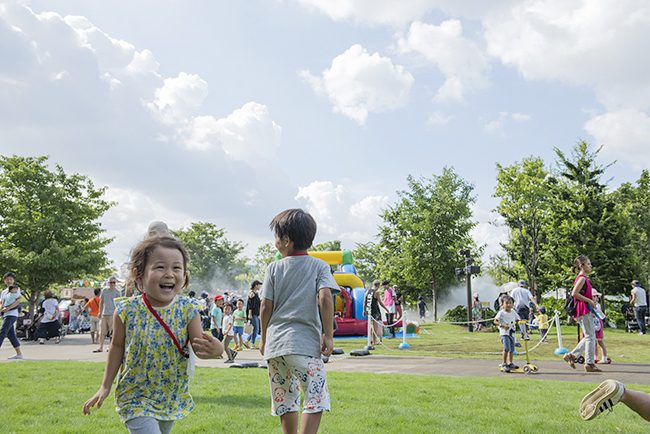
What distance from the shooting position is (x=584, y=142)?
3122cm

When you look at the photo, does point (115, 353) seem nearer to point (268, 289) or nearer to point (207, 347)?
point (207, 347)

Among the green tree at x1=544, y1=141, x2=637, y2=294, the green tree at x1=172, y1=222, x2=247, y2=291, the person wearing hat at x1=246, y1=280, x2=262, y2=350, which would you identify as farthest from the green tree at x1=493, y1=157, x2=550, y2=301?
the green tree at x1=172, y1=222, x2=247, y2=291

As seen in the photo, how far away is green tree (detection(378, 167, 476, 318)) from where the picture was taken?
36656mm

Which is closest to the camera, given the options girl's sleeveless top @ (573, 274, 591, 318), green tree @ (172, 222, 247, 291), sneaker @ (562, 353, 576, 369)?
sneaker @ (562, 353, 576, 369)

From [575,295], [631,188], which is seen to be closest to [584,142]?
[631,188]

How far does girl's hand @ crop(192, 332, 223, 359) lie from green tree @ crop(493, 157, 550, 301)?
30944mm

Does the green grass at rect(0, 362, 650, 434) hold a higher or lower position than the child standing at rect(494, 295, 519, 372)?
lower

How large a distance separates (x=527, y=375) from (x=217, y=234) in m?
63.0

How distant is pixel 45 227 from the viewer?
26.0 meters

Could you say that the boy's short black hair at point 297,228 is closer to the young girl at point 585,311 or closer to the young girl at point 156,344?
the young girl at point 156,344

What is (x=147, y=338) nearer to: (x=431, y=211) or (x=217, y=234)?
(x=431, y=211)

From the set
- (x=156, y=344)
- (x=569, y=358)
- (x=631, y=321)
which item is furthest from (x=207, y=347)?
(x=631, y=321)

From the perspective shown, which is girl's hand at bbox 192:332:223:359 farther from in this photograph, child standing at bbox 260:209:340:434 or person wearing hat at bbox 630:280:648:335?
person wearing hat at bbox 630:280:648:335

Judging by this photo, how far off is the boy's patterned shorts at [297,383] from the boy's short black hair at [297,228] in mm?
835
